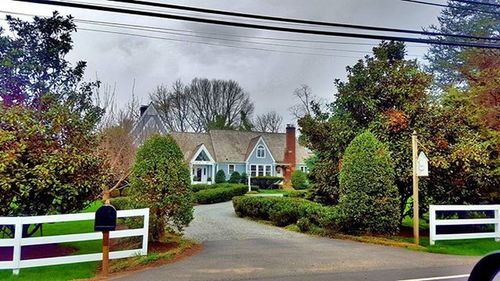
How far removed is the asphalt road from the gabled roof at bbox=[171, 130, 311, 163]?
30.9 m

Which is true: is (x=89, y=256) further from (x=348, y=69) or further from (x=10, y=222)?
(x=348, y=69)

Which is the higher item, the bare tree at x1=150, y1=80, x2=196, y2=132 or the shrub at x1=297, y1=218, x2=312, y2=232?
the bare tree at x1=150, y1=80, x2=196, y2=132

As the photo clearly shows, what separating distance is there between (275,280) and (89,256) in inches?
143

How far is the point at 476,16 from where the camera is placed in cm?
3172

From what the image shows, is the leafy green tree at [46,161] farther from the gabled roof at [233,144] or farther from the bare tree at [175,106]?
the bare tree at [175,106]

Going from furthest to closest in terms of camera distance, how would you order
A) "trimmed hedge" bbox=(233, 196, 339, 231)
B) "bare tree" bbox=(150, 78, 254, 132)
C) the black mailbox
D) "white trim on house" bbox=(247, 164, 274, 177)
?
"bare tree" bbox=(150, 78, 254, 132), "white trim on house" bbox=(247, 164, 274, 177), "trimmed hedge" bbox=(233, 196, 339, 231), the black mailbox

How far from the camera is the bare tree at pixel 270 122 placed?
2198 inches

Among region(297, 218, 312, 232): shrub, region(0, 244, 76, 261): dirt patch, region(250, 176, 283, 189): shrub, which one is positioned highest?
region(250, 176, 283, 189): shrub

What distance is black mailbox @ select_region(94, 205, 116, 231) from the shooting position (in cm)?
700

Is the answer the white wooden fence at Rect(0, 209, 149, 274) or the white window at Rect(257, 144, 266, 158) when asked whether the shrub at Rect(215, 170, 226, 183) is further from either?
the white wooden fence at Rect(0, 209, 149, 274)

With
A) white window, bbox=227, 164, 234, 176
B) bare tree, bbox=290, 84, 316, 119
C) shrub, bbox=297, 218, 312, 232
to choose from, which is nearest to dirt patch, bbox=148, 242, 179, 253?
shrub, bbox=297, 218, 312, 232

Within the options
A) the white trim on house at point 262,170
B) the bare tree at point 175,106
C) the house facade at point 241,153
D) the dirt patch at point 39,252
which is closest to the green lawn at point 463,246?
the dirt patch at point 39,252

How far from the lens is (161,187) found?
32.3ft

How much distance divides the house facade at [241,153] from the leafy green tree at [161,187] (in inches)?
1206
